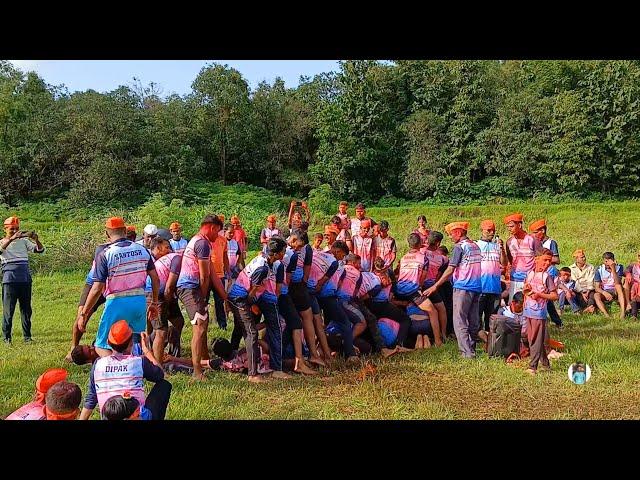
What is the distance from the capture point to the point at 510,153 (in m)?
30.8

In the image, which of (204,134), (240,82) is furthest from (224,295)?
(240,82)

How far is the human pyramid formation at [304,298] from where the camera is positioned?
5.58 m

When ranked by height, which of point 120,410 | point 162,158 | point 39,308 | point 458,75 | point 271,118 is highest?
point 458,75

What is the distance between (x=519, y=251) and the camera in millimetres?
8219

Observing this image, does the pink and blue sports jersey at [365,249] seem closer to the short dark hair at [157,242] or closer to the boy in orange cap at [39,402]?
the short dark hair at [157,242]

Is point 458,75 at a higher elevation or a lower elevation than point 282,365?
higher

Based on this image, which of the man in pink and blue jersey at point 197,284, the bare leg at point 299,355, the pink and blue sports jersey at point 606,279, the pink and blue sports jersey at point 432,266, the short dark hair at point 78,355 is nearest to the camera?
the short dark hair at point 78,355

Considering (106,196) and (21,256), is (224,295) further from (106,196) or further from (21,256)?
(106,196)

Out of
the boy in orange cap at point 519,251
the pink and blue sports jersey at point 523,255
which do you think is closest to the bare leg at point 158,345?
the boy in orange cap at point 519,251

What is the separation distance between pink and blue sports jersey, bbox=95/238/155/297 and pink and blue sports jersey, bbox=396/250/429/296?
3.64 meters

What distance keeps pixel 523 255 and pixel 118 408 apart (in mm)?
6168

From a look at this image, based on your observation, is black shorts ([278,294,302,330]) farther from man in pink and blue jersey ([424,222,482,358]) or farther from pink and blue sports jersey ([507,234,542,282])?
pink and blue sports jersey ([507,234,542,282])

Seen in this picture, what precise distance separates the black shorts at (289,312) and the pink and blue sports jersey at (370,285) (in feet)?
3.71

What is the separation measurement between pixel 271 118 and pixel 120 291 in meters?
29.1
